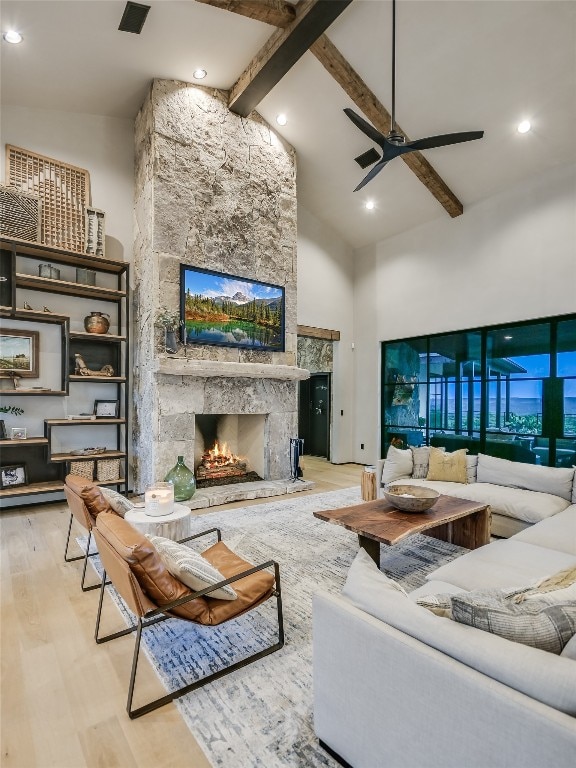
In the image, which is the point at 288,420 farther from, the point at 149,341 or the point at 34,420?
the point at 34,420

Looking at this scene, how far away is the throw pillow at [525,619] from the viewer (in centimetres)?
112

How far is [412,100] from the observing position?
16.4ft

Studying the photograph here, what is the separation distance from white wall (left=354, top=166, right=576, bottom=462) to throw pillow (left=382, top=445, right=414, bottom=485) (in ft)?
9.38

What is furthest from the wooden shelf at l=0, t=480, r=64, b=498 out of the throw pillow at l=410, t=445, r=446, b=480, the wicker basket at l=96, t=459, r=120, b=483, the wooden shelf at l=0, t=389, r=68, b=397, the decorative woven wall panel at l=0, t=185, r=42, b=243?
the throw pillow at l=410, t=445, r=446, b=480

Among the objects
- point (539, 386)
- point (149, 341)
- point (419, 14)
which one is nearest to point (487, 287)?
point (539, 386)

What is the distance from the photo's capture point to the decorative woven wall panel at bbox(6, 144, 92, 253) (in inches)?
185

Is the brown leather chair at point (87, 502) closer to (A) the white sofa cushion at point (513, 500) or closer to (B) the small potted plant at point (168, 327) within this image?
(B) the small potted plant at point (168, 327)

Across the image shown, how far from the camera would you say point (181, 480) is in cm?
470

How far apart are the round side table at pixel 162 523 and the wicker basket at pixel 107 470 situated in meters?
2.27

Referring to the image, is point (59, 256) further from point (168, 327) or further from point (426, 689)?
point (426, 689)

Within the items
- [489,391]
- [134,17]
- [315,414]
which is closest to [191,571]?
[134,17]

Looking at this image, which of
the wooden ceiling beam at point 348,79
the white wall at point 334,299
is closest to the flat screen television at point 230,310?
the white wall at point 334,299

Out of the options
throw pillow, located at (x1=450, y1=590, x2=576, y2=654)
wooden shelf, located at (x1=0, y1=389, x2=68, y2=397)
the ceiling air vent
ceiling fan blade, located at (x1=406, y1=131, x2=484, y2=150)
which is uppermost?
the ceiling air vent

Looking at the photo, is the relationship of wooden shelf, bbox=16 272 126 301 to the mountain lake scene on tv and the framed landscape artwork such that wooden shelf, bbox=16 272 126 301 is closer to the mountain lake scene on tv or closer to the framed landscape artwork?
the framed landscape artwork
